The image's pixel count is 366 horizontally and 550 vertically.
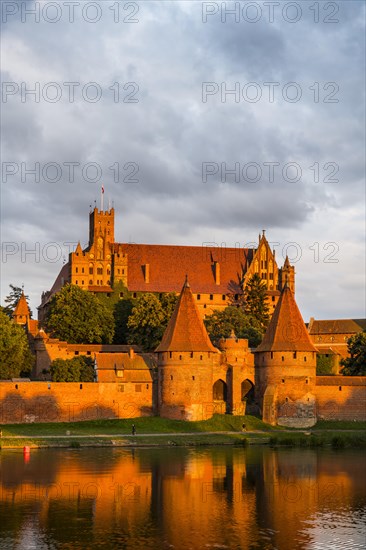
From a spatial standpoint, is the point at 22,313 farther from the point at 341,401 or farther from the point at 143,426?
the point at 341,401

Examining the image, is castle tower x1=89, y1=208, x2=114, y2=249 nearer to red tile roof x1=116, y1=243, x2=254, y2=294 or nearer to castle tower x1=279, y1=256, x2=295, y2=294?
red tile roof x1=116, y1=243, x2=254, y2=294

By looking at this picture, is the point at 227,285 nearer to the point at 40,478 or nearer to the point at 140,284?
the point at 140,284

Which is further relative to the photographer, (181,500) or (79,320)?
(79,320)

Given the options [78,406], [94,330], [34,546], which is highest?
[94,330]

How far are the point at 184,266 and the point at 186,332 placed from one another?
114ft

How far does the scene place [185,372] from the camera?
62250mm

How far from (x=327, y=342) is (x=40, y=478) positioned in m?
62.2

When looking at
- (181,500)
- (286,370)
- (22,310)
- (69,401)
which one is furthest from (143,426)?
(22,310)

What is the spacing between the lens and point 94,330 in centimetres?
7906

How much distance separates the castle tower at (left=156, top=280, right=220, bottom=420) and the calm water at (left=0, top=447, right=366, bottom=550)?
9996 mm

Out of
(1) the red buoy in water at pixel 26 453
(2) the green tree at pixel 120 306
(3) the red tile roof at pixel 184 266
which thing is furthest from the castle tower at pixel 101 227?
(1) the red buoy in water at pixel 26 453

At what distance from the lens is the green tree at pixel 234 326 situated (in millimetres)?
74375

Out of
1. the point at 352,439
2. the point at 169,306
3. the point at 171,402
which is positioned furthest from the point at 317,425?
the point at 169,306

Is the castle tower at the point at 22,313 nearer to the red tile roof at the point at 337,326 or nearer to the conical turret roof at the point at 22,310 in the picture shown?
the conical turret roof at the point at 22,310
